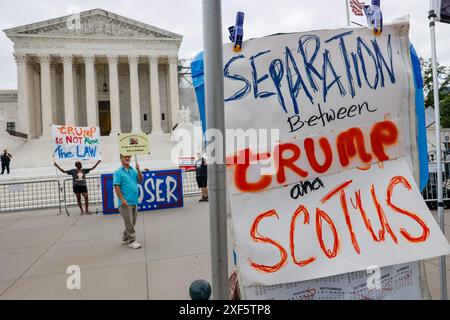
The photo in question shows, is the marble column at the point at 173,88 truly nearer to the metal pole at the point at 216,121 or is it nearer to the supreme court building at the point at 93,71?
the supreme court building at the point at 93,71

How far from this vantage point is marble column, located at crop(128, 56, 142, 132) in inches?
1431

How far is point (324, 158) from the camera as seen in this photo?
1.89 metres

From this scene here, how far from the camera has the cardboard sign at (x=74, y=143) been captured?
8922mm

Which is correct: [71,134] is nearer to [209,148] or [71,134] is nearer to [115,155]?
[209,148]

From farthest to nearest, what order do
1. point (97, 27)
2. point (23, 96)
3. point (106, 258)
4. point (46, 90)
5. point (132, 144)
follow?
point (97, 27) → point (46, 90) → point (23, 96) → point (132, 144) → point (106, 258)

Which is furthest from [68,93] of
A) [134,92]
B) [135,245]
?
A: [135,245]

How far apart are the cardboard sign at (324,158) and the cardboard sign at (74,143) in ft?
28.4

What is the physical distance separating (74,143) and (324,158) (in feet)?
29.6

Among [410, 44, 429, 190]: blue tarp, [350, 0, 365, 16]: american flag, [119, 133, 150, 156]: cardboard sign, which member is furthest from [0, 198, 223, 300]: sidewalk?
[350, 0, 365, 16]: american flag

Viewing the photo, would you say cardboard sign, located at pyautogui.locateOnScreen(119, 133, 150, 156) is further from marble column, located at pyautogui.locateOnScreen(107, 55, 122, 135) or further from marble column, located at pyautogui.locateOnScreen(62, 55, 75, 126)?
marble column, located at pyautogui.locateOnScreen(62, 55, 75, 126)

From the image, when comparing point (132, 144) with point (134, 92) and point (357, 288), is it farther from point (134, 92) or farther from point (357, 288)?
point (134, 92)

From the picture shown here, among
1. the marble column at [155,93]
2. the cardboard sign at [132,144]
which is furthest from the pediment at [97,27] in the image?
the cardboard sign at [132,144]

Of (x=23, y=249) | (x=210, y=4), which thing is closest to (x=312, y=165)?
(x=210, y=4)

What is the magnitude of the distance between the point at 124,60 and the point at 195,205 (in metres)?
34.3
